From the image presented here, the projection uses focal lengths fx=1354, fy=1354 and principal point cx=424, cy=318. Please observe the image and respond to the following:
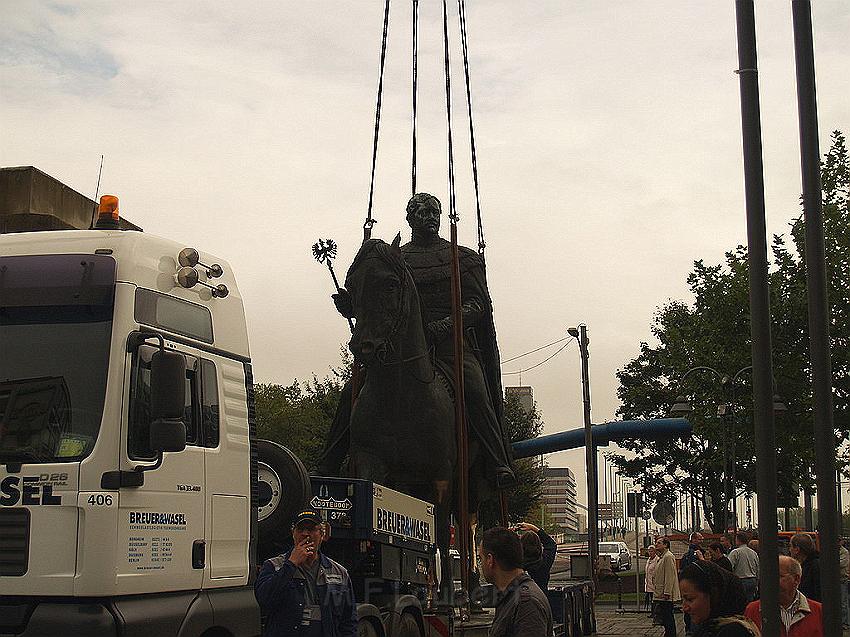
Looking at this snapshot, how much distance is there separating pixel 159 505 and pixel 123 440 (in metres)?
0.53

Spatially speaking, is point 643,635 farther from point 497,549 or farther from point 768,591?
point 497,549

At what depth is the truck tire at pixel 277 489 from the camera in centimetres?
1051

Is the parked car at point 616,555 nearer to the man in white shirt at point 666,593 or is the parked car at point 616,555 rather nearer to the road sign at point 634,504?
the road sign at point 634,504

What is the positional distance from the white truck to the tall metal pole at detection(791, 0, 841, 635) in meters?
4.47

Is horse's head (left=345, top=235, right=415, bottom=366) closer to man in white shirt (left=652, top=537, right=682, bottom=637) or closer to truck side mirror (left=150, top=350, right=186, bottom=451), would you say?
truck side mirror (left=150, top=350, right=186, bottom=451)

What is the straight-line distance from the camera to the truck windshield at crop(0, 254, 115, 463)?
7.87 m

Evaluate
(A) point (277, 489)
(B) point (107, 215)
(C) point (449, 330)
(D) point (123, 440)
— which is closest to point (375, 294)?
(C) point (449, 330)

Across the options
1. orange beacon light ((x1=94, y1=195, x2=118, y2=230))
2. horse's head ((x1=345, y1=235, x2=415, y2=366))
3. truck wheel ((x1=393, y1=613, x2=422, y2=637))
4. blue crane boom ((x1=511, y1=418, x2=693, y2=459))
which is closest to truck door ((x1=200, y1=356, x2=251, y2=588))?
orange beacon light ((x1=94, y1=195, x2=118, y2=230))

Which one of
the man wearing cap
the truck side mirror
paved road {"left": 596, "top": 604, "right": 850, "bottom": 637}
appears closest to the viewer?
the truck side mirror

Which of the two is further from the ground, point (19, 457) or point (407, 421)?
point (407, 421)

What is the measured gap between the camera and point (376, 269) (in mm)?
14703

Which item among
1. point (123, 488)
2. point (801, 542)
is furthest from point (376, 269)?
point (123, 488)

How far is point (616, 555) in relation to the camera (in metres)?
61.2

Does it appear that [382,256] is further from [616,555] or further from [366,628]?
[616,555]
